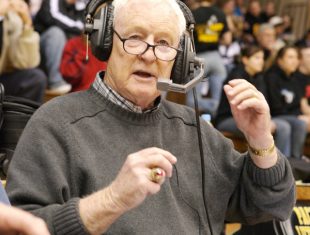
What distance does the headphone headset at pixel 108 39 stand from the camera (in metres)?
1.35

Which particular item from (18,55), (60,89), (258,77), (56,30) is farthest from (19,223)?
(258,77)

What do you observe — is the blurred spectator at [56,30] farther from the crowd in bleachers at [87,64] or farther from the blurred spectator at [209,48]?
the blurred spectator at [209,48]

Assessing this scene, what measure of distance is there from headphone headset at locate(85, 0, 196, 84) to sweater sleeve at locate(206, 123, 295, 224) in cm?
19

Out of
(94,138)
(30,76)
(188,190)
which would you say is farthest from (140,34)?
(30,76)

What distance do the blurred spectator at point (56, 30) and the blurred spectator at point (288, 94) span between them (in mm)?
1480

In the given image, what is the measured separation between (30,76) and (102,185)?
2.09 metres

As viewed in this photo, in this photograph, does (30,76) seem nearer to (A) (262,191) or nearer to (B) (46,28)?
(B) (46,28)

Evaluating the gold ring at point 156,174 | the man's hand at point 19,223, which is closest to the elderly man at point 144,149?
the gold ring at point 156,174

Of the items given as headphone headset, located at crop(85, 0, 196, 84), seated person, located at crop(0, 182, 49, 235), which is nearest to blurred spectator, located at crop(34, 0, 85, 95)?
headphone headset, located at crop(85, 0, 196, 84)

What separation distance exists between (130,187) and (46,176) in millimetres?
235

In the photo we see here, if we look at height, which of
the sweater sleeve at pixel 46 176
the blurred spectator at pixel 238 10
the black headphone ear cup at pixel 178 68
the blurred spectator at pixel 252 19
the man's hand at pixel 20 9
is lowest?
the blurred spectator at pixel 252 19

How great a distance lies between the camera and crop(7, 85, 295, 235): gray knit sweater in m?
1.16

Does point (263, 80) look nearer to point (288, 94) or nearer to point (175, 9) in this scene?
point (288, 94)

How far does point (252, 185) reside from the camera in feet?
4.59
